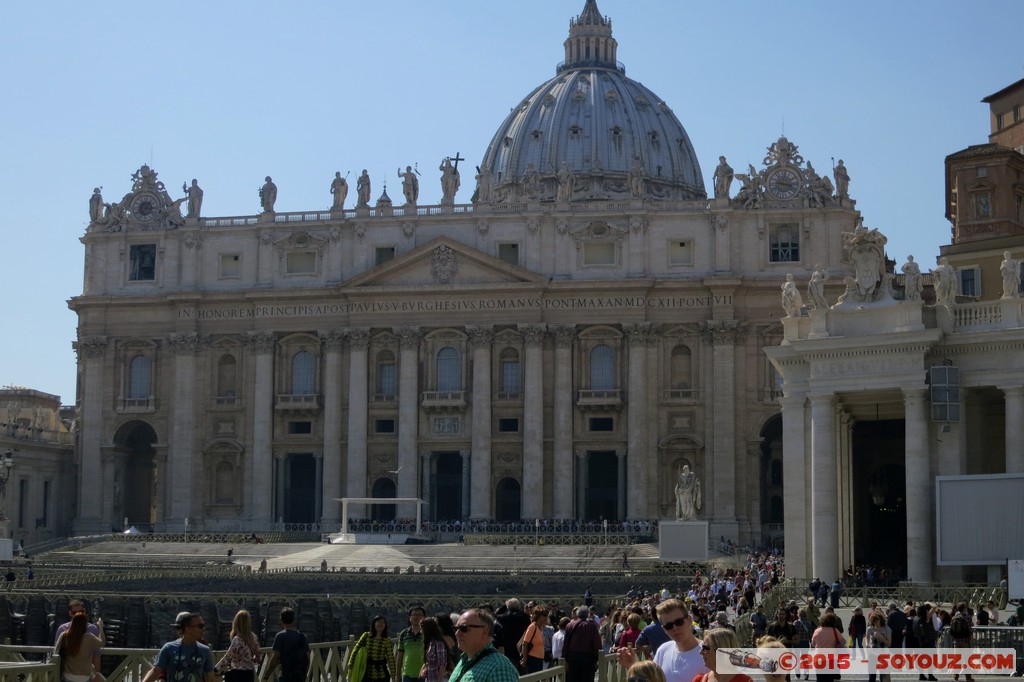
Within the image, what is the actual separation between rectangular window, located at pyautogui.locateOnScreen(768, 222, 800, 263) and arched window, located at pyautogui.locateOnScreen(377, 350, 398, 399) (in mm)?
21049

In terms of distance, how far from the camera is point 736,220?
3551 inches

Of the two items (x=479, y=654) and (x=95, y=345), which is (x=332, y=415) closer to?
(x=95, y=345)

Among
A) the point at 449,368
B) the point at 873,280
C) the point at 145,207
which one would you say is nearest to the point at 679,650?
the point at 873,280

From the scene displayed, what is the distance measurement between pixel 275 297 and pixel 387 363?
7.19 m

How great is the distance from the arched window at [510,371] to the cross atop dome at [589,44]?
192 ft

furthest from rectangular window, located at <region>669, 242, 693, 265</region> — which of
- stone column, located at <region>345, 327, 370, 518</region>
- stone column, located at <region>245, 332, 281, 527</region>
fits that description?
stone column, located at <region>245, 332, 281, 527</region>

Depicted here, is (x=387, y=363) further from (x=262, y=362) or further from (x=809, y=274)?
(x=809, y=274)

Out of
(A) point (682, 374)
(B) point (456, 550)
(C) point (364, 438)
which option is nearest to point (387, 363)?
(C) point (364, 438)

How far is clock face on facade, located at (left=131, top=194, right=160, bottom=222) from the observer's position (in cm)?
9794

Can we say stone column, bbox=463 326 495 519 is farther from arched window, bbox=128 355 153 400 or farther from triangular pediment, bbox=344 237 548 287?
arched window, bbox=128 355 153 400

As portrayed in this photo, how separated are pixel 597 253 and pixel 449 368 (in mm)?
10075

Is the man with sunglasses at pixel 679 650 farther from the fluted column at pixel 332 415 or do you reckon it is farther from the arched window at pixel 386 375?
the arched window at pixel 386 375

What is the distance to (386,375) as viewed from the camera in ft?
306

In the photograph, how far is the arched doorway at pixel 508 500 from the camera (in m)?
91.8
